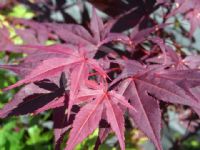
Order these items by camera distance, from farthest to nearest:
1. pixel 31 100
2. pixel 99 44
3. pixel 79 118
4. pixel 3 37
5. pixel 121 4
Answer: pixel 3 37, pixel 121 4, pixel 99 44, pixel 31 100, pixel 79 118

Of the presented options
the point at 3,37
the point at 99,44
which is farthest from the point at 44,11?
the point at 99,44

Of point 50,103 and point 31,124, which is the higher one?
point 50,103

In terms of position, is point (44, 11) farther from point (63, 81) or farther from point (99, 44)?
point (63, 81)

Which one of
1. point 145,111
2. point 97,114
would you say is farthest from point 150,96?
point 97,114

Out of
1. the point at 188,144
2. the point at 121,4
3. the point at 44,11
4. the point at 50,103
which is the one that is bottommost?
the point at 188,144

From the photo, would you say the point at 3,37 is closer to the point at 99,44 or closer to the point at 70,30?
the point at 70,30

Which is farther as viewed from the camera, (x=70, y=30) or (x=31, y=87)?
(x=70, y=30)

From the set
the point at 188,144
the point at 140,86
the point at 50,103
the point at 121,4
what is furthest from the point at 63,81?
the point at 188,144

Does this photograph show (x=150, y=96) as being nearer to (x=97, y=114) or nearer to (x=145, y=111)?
(x=145, y=111)

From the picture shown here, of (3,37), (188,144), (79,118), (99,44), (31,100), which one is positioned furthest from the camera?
(188,144)
